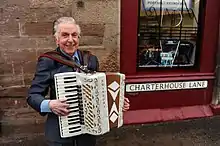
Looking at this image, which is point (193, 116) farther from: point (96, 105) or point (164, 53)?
point (96, 105)

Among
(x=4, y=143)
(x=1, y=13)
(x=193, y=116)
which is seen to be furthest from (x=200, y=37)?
(x=4, y=143)

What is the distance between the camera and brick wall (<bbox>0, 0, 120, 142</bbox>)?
372 cm

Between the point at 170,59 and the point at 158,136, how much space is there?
131 cm

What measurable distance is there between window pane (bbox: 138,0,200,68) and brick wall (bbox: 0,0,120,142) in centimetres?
62

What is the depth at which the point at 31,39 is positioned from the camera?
3.80m

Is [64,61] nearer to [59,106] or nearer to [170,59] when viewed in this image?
[59,106]

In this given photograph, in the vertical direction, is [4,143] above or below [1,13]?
below

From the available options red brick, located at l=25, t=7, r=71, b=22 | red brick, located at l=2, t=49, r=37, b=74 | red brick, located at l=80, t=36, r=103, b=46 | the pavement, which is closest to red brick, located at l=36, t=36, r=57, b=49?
red brick, located at l=2, t=49, r=37, b=74

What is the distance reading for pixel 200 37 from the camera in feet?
15.1

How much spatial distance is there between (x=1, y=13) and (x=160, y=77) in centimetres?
239

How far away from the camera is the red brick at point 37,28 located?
376 cm

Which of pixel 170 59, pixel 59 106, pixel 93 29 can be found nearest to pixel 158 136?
pixel 170 59

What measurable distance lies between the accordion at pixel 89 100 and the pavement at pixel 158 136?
1.77 m

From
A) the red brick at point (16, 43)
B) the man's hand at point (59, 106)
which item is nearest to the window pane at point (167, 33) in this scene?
the red brick at point (16, 43)
